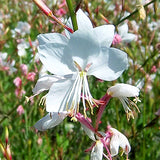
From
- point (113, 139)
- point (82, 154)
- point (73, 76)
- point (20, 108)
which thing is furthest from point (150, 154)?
point (73, 76)

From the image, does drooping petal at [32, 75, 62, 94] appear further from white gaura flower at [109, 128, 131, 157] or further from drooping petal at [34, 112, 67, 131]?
white gaura flower at [109, 128, 131, 157]

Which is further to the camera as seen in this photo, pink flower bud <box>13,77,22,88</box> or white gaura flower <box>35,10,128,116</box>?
pink flower bud <box>13,77,22,88</box>

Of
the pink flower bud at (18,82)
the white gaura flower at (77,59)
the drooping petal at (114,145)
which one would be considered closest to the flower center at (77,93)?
the white gaura flower at (77,59)

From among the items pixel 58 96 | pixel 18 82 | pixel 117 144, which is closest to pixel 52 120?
pixel 58 96

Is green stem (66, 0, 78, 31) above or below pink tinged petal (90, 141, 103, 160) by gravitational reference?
above

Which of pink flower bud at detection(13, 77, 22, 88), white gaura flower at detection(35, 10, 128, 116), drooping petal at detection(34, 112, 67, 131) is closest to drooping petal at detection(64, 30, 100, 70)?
white gaura flower at detection(35, 10, 128, 116)

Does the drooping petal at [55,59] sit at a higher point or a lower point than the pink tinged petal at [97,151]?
higher

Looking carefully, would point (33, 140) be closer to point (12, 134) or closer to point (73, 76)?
point (12, 134)

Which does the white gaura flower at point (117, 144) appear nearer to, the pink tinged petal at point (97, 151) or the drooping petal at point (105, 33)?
the pink tinged petal at point (97, 151)
